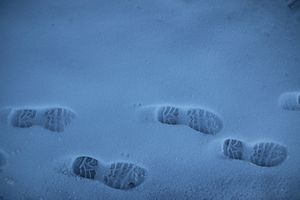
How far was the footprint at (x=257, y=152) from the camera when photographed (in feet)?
3.31

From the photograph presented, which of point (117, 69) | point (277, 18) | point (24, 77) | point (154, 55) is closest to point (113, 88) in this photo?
point (117, 69)

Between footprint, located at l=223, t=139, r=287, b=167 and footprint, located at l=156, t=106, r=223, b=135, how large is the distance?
7 centimetres

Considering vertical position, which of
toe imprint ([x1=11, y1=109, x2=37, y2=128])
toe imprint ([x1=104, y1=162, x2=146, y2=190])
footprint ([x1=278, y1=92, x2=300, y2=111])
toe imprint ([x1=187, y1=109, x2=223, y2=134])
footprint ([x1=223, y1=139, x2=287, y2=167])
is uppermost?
footprint ([x1=278, y1=92, x2=300, y2=111])

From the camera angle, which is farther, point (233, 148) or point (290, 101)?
point (290, 101)

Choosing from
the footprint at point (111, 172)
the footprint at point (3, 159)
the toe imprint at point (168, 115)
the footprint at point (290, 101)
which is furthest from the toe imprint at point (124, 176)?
the footprint at point (290, 101)

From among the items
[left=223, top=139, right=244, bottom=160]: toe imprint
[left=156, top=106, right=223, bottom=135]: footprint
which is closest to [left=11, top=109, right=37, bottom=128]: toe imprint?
[left=156, top=106, right=223, bottom=135]: footprint

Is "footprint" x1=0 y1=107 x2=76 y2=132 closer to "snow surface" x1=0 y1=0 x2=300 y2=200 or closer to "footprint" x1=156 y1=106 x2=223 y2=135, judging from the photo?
"snow surface" x1=0 y1=0 x2=300 y2=200

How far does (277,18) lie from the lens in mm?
1343

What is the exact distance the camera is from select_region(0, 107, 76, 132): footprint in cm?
106

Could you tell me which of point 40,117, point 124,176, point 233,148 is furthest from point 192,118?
point 40,117

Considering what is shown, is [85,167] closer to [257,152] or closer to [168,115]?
[168,115]

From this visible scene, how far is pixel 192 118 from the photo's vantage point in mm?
1080

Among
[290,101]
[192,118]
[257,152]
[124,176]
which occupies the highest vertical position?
[290,101]

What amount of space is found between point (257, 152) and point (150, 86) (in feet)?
1.44
